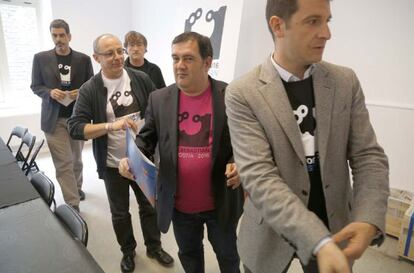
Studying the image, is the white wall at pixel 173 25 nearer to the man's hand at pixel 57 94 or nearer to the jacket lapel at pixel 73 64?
the jacket lapel at pixel 73 64

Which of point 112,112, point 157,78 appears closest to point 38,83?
point 157,78

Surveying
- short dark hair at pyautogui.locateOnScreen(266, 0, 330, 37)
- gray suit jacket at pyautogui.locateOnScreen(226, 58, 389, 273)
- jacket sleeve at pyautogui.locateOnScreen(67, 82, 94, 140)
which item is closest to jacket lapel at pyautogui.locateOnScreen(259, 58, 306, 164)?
gray suit jacket at pyautogui.locateOnScreen(226, 58, 389, 273)

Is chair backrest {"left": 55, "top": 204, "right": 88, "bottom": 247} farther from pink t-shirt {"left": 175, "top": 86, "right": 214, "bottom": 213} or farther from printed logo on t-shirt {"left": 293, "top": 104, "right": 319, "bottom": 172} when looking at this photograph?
printed logo on t-shirt {"left": 293, "top": 104, "right": 319, "bottom": 172}

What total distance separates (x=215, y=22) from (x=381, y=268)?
262cm

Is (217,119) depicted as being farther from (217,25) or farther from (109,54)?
(217,25)

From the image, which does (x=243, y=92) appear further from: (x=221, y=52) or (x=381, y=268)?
(x=221, y=52)

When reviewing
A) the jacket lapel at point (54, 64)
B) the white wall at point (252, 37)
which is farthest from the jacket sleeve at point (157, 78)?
the jacket lapel at point (54, 64)

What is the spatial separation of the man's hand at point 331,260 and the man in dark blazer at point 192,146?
2.06 feet

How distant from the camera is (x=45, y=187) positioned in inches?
67.7

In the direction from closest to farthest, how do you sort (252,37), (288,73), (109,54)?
(288,73) < (109,54) < (252,37)

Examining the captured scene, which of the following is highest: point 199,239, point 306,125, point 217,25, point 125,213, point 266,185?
point 217,25

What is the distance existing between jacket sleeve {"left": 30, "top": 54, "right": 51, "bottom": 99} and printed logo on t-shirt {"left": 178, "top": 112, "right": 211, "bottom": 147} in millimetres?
1832

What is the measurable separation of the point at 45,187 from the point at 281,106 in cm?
150

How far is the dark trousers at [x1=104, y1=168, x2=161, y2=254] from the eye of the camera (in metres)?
1.90
